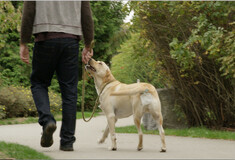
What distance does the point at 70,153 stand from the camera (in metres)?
4.90

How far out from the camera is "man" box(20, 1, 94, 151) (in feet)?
15.9

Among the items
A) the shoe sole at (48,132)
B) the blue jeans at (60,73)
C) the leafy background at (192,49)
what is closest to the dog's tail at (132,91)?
the blue jeans at (60,73)

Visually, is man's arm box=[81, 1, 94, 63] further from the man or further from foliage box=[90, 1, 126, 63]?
foliage box=[90, 1, 126, 63]

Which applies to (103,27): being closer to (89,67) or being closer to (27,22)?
(89,67)

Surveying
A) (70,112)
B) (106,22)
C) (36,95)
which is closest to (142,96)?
(70,112)

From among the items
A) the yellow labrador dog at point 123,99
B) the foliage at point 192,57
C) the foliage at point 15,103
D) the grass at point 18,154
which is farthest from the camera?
the foliage at point 15,103

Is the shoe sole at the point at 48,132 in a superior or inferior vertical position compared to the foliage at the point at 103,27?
inferior

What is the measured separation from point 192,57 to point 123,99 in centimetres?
367

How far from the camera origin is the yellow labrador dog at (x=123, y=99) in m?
5.41

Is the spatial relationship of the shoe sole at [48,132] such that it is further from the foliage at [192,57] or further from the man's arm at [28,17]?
the foliage at [192,57]

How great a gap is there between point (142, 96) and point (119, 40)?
1953cm

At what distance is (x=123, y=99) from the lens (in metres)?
5.61

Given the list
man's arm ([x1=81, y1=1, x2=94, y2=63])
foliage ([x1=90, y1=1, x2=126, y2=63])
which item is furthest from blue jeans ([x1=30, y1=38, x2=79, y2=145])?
foliage ([x1=90, y1=1, x2=126, y2=63])

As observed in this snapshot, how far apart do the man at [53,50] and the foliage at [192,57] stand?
11.0ft
